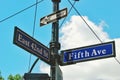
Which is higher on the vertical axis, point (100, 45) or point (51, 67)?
point (100, 45)

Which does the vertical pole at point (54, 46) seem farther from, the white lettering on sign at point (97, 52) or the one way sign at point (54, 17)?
the white lettering on sign at point (97, 52)

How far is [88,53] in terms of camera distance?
349 inches

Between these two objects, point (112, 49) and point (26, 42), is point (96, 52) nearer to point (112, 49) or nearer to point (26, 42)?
point (112, 49)

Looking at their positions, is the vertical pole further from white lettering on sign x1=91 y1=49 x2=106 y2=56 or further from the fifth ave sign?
white lettering on sign x1=91 y1=49 x2=106 y2=56

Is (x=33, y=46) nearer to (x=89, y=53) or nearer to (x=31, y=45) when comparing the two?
(x=31, y=45)

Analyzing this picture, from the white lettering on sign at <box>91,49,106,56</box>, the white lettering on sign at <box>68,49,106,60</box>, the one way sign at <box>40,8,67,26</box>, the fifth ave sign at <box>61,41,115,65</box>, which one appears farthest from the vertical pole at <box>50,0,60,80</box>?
the white lettering on sign at <box>91,49,106,56</box>

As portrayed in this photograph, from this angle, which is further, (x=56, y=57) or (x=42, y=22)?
(x=42, y=22)

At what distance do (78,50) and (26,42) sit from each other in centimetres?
134

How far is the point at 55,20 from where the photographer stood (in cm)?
910

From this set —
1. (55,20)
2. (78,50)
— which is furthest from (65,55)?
(55,20)

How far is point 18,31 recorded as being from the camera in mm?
8297

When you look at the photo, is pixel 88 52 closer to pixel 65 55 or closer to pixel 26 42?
pixel 65 55

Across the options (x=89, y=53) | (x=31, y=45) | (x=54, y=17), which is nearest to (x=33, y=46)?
(x=31, y=45)

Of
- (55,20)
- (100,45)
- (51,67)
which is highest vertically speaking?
(55,20)
